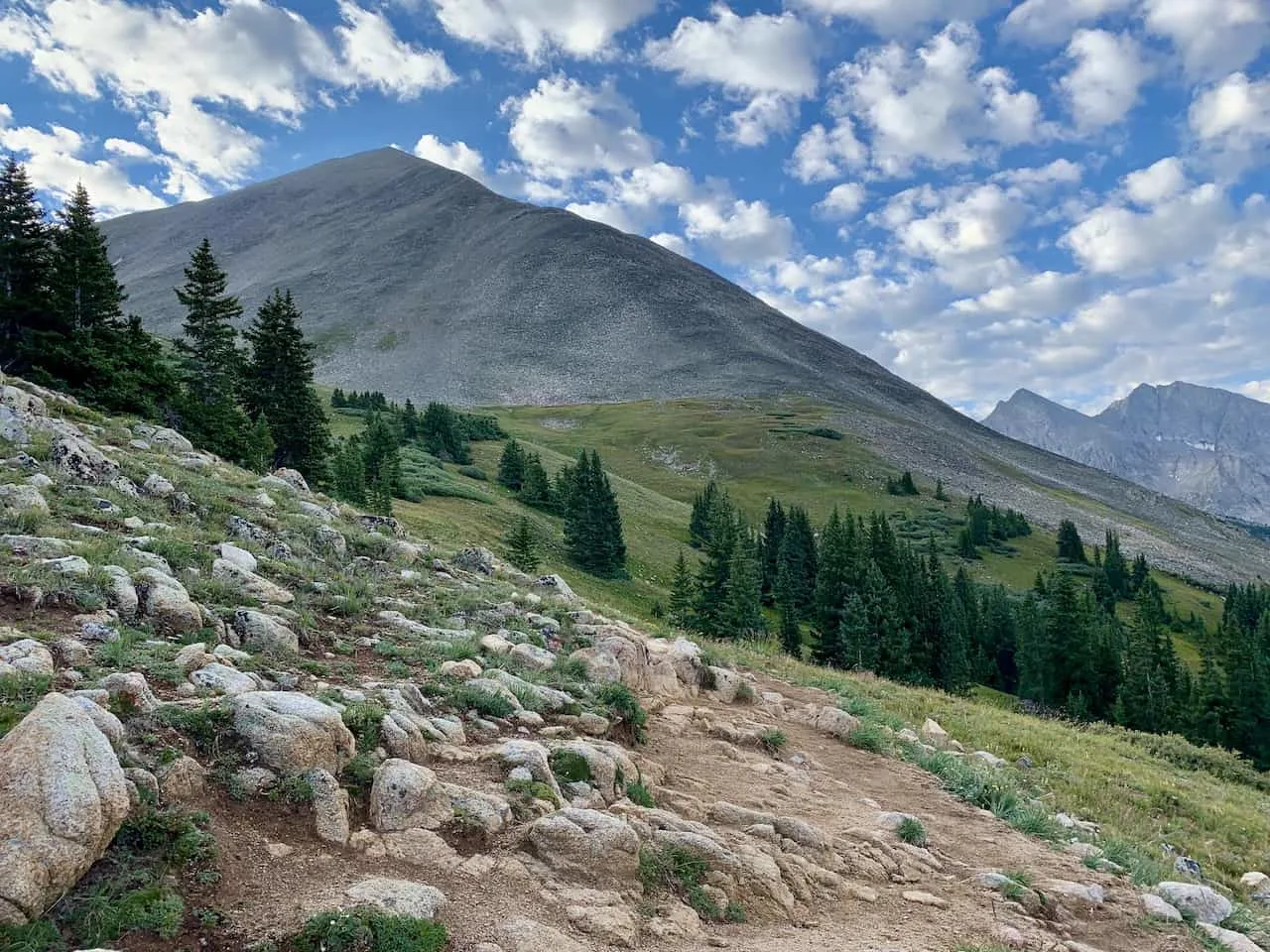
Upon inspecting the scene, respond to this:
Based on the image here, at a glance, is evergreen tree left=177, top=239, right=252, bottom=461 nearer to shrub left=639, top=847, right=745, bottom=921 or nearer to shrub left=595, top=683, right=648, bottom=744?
shrub left=595, top=683, right=648, bottom=744

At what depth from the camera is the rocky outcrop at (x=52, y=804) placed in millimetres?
4668

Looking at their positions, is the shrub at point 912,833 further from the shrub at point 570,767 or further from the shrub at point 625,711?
the shrub at point 570,767

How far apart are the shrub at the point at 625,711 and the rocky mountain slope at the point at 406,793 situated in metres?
0.07

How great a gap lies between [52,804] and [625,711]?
8.13 metres

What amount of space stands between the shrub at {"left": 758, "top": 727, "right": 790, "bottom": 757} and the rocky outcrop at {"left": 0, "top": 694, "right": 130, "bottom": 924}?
1054 cm

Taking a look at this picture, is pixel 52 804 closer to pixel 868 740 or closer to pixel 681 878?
pixel 681 878

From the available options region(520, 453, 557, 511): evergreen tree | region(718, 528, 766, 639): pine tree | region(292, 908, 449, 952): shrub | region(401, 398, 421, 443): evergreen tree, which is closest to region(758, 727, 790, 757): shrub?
region(292, 908, 449, 952): shrub

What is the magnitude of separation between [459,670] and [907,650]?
50.1 m

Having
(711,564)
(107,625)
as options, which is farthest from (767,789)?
(711,564)

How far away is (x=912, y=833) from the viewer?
9.89 metres

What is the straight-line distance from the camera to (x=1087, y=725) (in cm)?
2627

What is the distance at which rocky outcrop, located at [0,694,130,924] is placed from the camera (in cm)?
467

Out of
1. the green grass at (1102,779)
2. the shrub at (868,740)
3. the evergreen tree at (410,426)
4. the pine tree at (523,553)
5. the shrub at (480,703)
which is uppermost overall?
the evergreen tree at (410,426)

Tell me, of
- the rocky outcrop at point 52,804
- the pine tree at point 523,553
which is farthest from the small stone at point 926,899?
the pine tree at point 523,553
